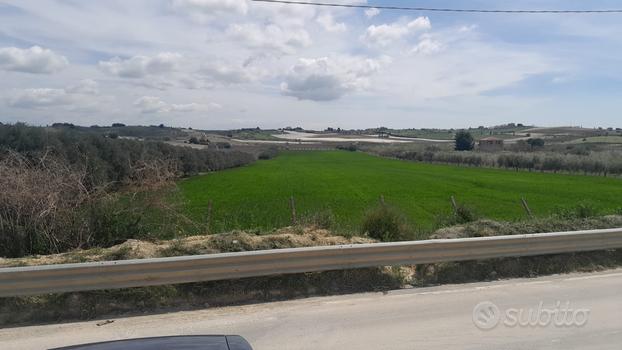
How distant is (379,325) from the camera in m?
5.86

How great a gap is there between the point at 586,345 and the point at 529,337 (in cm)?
56

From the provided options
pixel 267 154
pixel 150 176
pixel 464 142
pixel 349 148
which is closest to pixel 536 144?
pixel 464 142

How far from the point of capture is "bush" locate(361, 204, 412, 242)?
405 inches

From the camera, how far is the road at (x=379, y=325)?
17.4 feet

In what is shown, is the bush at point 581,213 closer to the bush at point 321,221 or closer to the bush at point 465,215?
the bush at point 465,215

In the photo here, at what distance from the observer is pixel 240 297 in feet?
22.6

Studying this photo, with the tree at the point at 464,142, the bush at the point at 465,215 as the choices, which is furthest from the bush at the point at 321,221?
the tree at the point at 464,142

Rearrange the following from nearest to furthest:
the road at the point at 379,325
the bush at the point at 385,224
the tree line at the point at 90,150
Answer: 1. the road at the point at 379,325
2. the bush at the point at 385,224
3. the tree line at the point at 90,150

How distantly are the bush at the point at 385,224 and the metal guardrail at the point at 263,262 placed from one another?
7.67ft

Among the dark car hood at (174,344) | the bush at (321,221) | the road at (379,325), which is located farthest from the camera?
the bush at (321,221)

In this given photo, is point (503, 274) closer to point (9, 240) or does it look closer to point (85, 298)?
point (85, 298)

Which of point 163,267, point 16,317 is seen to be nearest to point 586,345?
point 163,267

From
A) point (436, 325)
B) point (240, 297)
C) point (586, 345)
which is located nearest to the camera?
point (586, 345)

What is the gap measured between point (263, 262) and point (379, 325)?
6.13 ft
